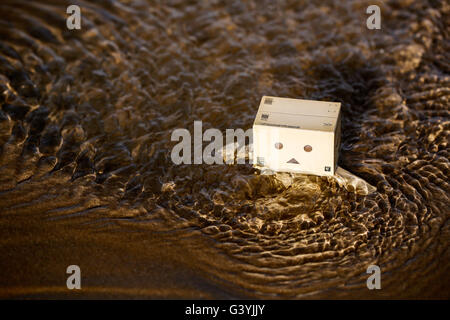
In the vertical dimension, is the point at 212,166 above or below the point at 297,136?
below

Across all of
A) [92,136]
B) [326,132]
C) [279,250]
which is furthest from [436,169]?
[92,136]

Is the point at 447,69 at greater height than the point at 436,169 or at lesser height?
greater

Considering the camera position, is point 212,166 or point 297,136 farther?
point 212,166
